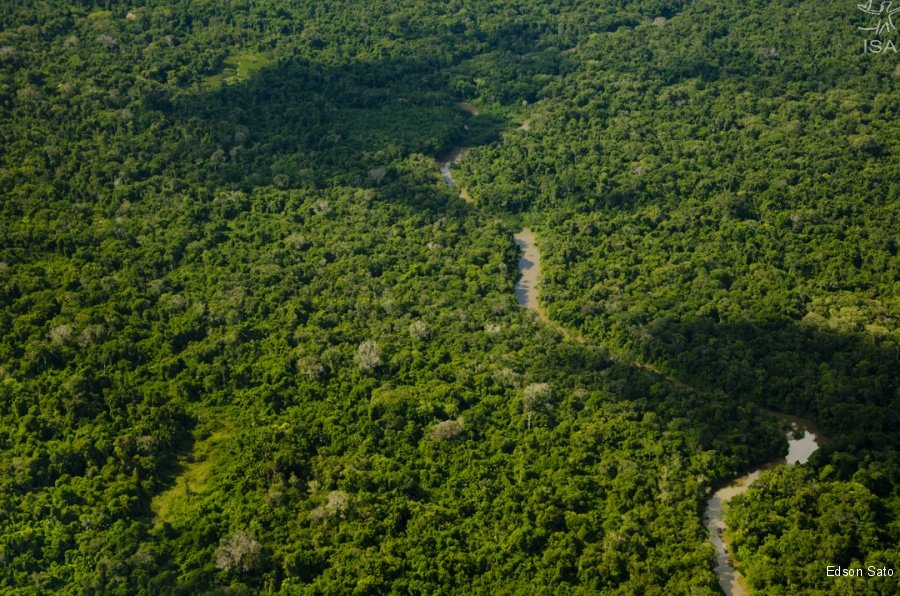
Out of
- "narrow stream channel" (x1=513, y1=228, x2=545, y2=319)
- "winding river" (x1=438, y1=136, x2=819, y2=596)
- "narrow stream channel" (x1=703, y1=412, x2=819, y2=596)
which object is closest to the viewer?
"narrow stream channel" (x1=703, y1=412, x2=819, y2=596)

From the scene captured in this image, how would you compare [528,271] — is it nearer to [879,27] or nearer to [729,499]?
[729,499]

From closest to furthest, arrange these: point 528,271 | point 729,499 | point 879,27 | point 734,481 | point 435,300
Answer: point 729,499 → point 734,481 → point 435,300 → point 528,271 → point 879,27

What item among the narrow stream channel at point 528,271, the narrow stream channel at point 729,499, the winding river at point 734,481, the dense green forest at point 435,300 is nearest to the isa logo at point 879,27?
the dense green forest at point 435,300

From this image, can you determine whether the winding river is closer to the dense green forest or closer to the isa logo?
the dense green forest

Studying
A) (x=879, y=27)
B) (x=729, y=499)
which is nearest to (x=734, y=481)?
(x=729, y=499)

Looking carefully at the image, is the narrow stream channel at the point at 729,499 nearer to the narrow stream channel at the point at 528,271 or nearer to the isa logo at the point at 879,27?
the narrow stream channel at the point at 528,271

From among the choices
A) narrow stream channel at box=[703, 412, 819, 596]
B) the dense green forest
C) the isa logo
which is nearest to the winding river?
narrow stream channel at box=[703, 412, 819, 596]
